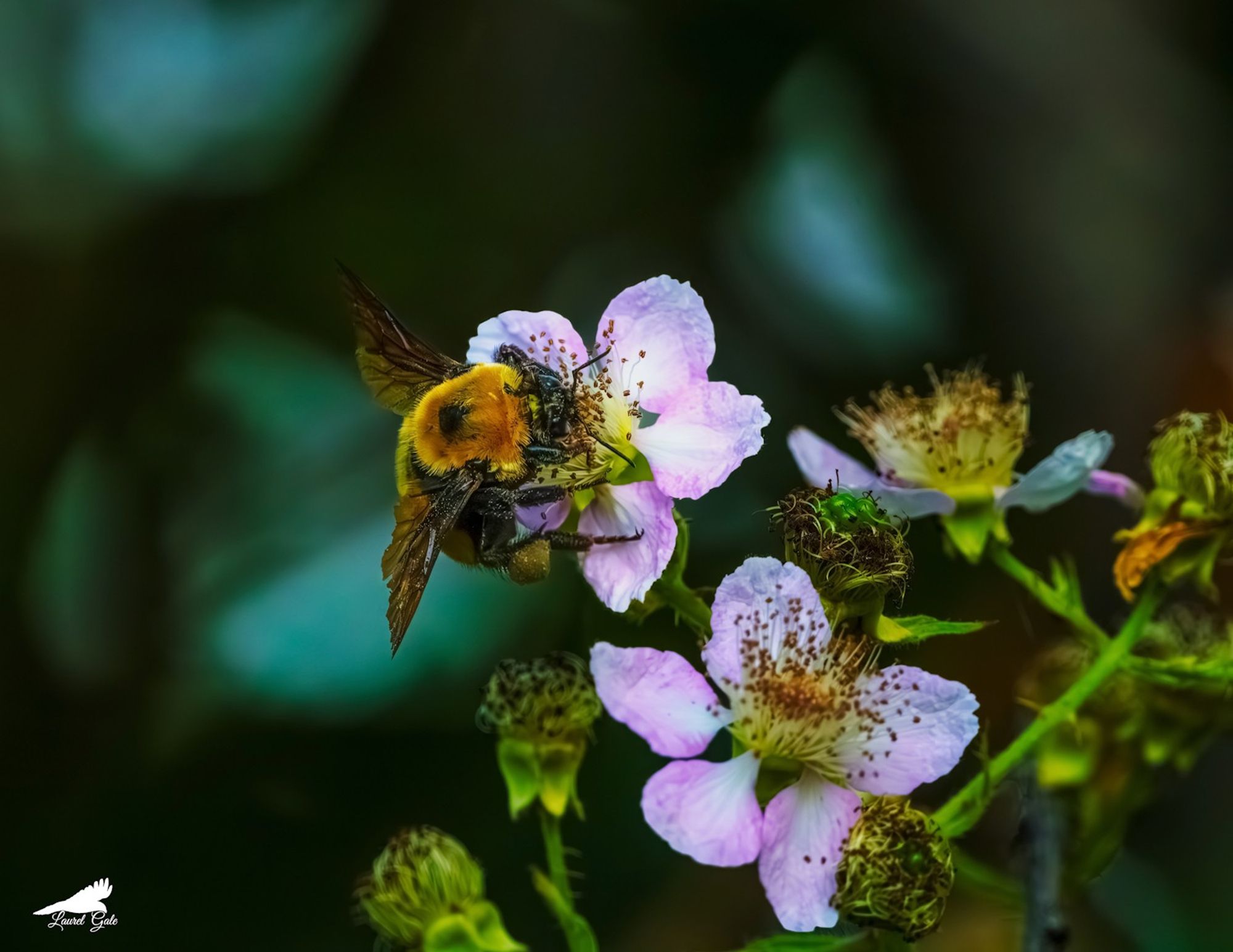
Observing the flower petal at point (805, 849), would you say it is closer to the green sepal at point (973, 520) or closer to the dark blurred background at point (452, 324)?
the green sepal at point (973, 520)

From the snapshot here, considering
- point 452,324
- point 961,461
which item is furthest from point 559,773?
point 452,324

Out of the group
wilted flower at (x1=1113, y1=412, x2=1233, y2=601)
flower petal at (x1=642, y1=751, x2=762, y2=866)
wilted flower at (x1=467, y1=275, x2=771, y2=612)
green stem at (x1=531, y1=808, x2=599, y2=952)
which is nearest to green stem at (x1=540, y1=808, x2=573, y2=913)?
green stem at (x1=531, y1=808, x2=599, y2=952)

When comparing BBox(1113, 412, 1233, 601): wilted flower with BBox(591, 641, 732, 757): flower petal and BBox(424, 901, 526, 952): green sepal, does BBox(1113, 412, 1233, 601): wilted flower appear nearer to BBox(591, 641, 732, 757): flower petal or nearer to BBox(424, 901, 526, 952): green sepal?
BBox(591, 641, 732, 757): flower petal

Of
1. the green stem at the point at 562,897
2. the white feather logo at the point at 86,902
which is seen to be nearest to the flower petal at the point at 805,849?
the green stem at the point at 562,897

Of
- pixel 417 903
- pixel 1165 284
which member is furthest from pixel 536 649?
pixel 1165 284

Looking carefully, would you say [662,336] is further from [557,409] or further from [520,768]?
[520,768]

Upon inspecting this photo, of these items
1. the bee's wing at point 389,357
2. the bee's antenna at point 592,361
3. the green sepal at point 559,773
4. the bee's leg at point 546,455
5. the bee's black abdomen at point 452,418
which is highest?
the bee's wing at point 389,357

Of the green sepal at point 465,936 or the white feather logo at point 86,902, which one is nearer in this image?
the green sepal at point 465,936
